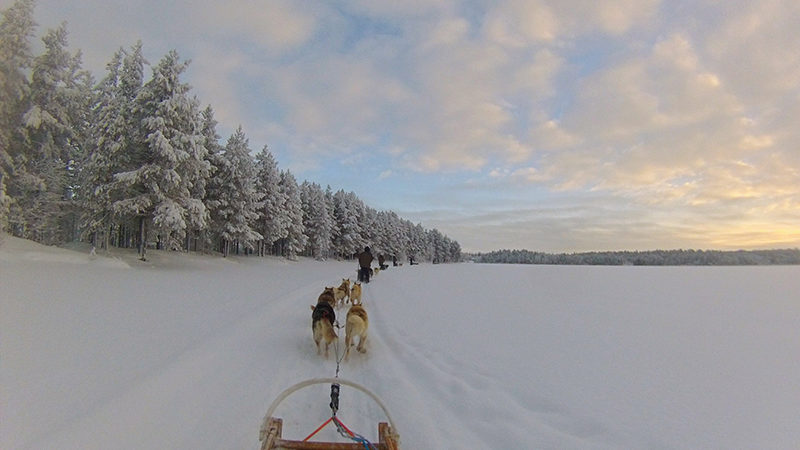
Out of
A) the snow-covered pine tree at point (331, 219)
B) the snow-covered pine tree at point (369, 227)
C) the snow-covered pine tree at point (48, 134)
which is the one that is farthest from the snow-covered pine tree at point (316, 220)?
the snow-covered pine tree at point (48, 134)

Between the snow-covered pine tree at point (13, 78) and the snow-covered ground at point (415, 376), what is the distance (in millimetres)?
18602

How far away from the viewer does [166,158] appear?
64.5 ft

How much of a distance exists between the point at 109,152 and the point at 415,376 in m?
24.3

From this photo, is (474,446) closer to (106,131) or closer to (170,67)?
(170,67)

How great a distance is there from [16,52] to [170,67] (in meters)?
10.1

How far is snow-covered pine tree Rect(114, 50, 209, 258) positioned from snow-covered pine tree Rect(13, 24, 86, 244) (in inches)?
309

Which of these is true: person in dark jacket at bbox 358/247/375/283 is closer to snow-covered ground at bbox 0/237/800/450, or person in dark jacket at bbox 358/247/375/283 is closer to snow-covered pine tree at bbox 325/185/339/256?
snow-covered ground at bbox 0/237/800/450

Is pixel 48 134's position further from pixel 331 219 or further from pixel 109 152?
pixel 331 219

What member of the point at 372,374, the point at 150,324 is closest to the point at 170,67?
the point at 150,324

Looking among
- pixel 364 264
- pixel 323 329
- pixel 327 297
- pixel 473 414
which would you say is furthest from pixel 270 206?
pixel 473 414

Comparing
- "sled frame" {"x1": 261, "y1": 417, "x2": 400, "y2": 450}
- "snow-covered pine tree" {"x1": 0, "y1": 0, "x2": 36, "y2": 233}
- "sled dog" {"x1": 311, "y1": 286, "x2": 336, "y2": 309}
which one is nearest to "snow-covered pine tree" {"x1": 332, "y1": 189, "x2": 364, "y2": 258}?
"snow-covered pine tree" {"x1": 0, "y1": 0, "x2": 36, "y2": 233}

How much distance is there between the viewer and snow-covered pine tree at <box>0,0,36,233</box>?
20.6 metres

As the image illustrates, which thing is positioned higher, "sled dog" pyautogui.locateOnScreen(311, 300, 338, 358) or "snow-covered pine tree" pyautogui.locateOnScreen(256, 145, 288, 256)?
"snow-covered pine tree" pyautogui.locateOnScreen(256, 145, 288, 256)

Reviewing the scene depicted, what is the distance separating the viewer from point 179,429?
3.46m
